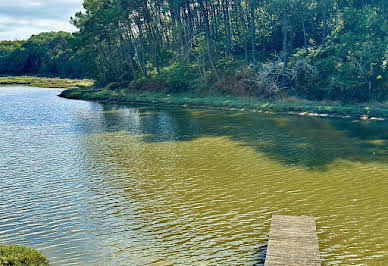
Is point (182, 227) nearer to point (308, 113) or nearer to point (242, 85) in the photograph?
point (308, 113)

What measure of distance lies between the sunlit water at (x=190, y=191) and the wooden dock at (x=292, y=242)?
0.90m

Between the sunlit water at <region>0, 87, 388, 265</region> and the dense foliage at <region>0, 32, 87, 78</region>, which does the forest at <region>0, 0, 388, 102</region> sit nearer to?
the sunlit water at <region>0, 87, 388, 265</region>

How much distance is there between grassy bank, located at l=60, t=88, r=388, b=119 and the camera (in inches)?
1855

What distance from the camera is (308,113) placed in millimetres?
49094

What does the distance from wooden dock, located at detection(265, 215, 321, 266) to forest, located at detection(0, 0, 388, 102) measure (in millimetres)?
38066

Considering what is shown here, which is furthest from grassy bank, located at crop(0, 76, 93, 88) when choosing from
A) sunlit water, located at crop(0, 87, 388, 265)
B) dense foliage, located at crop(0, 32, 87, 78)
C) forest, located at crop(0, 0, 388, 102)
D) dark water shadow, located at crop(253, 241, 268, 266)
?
dark water shadow, located at crop(253, 241, 268, 266)

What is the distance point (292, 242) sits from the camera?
14148mm

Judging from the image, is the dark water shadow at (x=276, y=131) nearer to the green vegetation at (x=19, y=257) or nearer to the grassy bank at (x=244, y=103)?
the grassy bank at (x=244, y=103)

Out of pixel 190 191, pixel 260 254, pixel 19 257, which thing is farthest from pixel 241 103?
pixel 19 257

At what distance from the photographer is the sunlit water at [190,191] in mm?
15555

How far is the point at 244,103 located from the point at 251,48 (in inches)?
861

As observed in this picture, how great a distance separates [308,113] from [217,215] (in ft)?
111

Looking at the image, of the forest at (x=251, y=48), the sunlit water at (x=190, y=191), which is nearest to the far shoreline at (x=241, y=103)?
the forest at (x=251, y=48)

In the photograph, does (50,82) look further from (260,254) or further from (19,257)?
(260,254)
